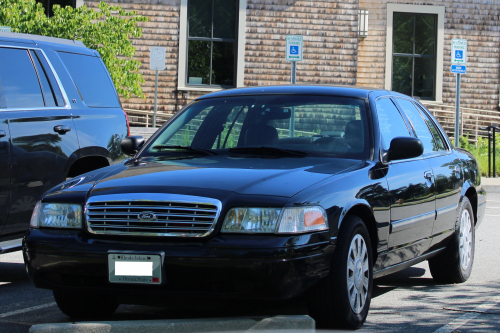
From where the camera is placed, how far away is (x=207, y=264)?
4227 mm

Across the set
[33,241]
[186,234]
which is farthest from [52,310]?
[186,234]

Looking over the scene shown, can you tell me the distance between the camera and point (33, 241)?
4.65 metres

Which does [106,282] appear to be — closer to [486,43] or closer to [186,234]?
[186,234]

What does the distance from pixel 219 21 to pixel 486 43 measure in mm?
8140

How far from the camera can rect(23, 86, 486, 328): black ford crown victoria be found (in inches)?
169

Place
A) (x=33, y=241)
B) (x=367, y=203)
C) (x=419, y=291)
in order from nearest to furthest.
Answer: (x=33, y=241)
(x=367, y=203)
(x=419, y=291)

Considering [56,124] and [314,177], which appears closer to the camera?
[314,177]

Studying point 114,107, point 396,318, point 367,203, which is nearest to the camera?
point 367,203

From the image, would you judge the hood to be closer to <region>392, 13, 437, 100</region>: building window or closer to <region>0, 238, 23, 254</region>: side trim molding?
<region>0, 238, 23, 254</region>: side trim molding

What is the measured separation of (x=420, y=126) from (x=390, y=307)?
5.60 ft

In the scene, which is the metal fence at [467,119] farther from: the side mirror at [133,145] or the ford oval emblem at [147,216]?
the ford oval emblem at [147,216]

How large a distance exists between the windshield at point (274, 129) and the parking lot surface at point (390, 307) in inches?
42.8

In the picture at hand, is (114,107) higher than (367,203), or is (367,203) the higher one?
(114,107)

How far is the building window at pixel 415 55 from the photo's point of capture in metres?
24.2
